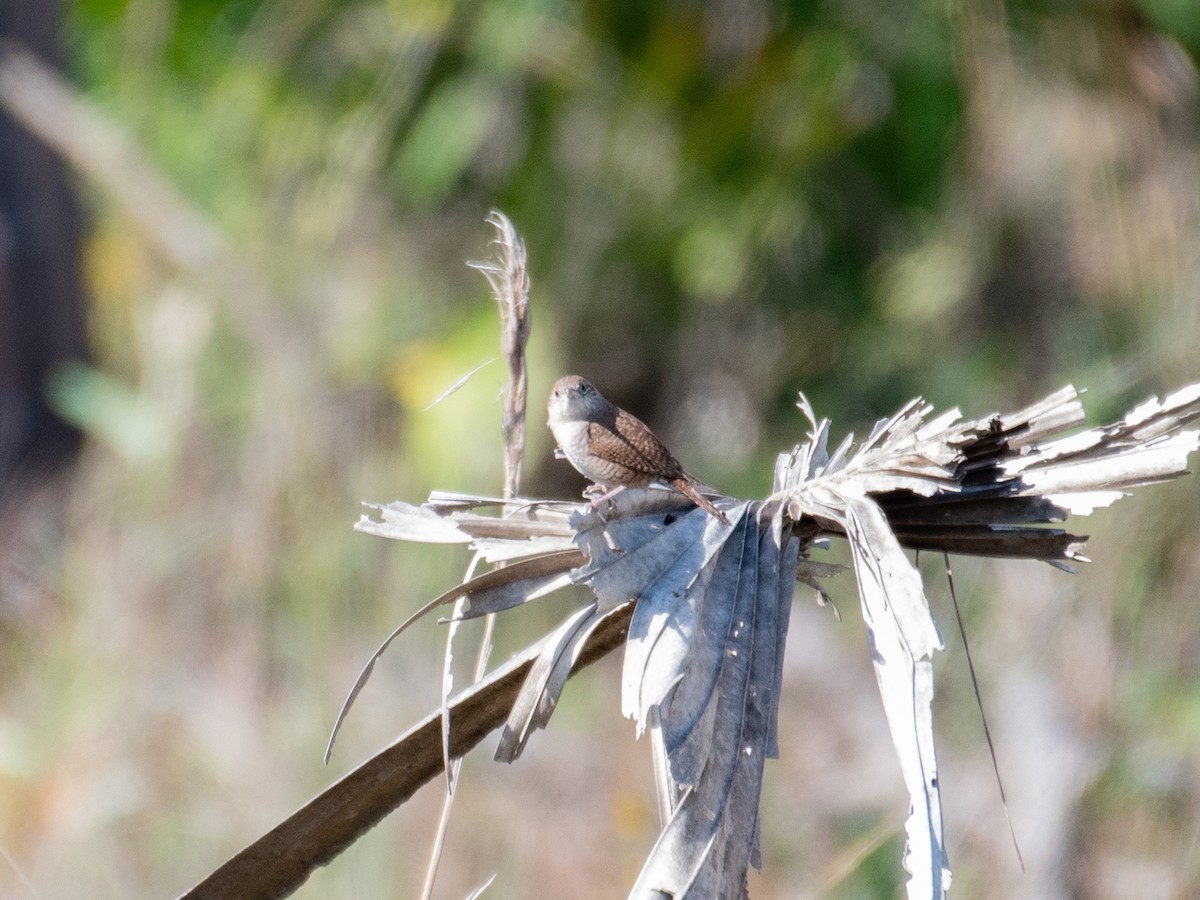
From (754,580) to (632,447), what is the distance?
23.9 inches

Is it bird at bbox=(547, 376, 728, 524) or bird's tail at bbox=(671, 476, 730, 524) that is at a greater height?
bird at bbox=(547, 376, 728, 524)

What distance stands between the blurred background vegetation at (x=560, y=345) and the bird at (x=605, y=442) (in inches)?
107

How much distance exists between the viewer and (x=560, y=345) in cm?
728

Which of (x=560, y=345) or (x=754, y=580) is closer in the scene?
(x=754, y=580)

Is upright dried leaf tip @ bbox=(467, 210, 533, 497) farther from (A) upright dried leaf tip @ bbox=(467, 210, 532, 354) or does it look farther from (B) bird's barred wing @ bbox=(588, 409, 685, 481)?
(B) bird's barred wing @ bbox=(588, 409, 685, 481)

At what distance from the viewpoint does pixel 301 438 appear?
6238 millimetres

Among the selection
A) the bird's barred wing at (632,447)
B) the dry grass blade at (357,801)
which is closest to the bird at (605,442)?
the bird's barred wing at (632,447)

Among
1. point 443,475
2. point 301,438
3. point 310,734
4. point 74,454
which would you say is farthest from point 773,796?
point 74,454

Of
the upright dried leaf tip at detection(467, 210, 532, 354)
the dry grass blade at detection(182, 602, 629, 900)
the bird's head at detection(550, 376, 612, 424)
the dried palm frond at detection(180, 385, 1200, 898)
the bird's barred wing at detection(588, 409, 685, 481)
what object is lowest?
the dry grass blade at detection(182, 602, 629, 900)

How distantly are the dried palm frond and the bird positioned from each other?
1.13 feet

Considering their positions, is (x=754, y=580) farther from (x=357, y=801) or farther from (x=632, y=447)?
(x=632, y=447)

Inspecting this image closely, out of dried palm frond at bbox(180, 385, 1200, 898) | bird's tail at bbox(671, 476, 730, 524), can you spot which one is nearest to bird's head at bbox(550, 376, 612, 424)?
bird's tail at bbox(671, 476, 730, 524)

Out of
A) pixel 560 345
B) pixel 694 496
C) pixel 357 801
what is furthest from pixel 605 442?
pixel 560 345

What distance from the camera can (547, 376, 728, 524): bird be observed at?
1833mm
